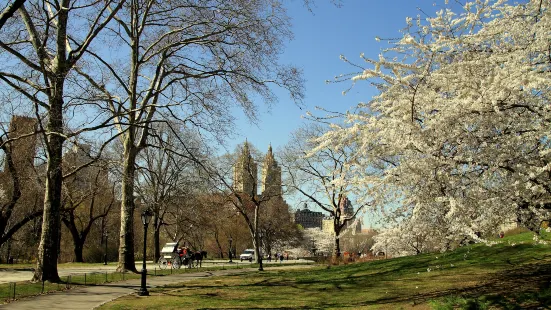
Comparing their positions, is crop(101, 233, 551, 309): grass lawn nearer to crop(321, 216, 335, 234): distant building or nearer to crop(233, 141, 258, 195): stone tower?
crop(233, 141, 258, 195): stone tower

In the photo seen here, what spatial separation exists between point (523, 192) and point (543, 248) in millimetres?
6579

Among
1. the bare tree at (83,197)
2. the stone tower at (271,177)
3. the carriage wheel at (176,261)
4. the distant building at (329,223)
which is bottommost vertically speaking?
the carriage wheel at (176,261)

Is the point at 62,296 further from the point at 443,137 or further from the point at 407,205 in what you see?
the point at 443,137

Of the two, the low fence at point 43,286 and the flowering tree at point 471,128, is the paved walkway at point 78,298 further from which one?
the flowering tree at point 471,128

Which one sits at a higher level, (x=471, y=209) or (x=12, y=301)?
(x=471, y=209)

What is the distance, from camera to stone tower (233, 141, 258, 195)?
41.7 meters

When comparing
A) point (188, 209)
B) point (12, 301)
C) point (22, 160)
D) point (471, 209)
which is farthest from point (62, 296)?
point (188, 209)

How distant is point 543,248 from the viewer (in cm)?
1196

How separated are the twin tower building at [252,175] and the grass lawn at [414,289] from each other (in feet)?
80.3

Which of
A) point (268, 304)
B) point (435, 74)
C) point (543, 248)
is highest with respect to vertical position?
point (435, 74)

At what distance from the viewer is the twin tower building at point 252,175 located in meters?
41.9

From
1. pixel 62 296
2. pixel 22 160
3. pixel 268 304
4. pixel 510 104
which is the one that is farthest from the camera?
pixel 22 160

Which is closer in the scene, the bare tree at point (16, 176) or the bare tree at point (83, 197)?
the bare tree at point (83, 197)

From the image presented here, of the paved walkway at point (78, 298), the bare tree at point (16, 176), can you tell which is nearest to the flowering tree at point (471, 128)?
the paved walkway at point (78, 298)
